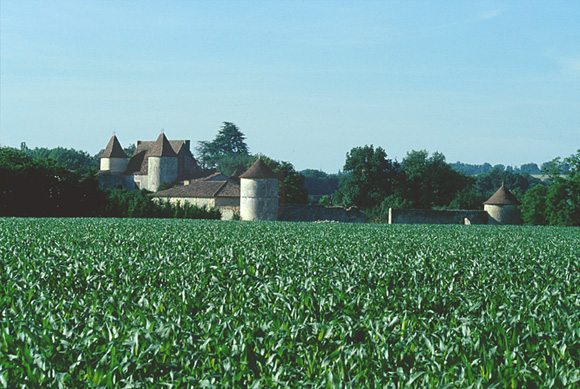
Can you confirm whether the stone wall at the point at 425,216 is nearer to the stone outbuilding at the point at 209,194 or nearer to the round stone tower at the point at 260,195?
the round stone tower at the point at 260,195

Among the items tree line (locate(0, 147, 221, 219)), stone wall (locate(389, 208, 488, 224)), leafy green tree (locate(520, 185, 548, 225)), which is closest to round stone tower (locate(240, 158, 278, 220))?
tree line (locate(0, 147, 221, 219))

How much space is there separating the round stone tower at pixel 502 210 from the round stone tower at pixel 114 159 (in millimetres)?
44886

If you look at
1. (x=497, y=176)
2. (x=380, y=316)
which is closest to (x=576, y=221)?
(x=380, y=316)

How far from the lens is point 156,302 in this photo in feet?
23.1

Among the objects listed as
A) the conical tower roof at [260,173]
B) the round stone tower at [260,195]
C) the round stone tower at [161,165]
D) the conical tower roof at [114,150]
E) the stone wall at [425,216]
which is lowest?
the stone wall at [425,216]

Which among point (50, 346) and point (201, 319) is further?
point (201, 319)

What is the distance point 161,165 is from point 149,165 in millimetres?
1747

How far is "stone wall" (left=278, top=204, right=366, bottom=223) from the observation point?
47.2 metres

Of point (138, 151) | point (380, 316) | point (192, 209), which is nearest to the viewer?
point (380, 316)

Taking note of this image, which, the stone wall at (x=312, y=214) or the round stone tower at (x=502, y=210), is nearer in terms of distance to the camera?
the stone wall at (x=312, y=214)

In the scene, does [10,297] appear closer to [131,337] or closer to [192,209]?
[131,337]

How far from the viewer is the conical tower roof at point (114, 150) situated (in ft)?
252

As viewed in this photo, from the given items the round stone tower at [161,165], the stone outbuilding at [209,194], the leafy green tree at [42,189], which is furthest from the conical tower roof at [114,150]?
the leafy green tree at [42,189]

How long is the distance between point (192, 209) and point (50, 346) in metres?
39.1
